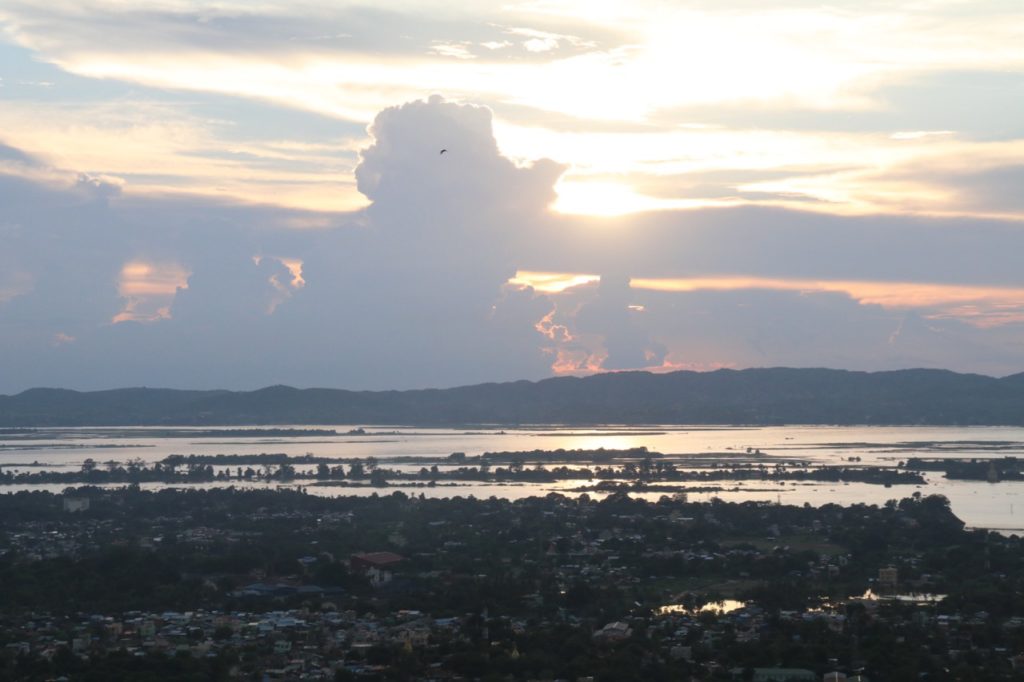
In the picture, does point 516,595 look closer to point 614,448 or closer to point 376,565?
point 376,565

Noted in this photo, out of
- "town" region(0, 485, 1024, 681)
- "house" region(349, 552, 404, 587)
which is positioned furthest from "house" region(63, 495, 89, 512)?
"house" region(349, 552, 404, 587)

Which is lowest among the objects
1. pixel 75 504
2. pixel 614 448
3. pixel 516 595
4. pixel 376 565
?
pixel 516 595

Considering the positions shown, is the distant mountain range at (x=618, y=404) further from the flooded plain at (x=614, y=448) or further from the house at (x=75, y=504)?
the house at (x=75, y=504)

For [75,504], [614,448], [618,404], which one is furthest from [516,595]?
[618,404]

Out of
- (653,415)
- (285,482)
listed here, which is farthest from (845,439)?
(285,482)

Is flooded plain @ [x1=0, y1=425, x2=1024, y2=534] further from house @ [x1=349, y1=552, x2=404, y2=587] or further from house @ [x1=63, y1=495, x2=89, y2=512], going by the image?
house @ [x1=349, y1=552, x2=404, y2=587]

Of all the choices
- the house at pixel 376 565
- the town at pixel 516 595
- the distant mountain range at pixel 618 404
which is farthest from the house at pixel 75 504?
the distant mountain range at pixel 618 404

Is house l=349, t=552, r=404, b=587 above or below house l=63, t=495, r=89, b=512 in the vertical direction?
below

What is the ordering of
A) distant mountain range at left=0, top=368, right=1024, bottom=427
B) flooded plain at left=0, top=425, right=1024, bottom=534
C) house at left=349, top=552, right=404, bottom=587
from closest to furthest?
house at left=349, top=552, right=404, bottom=587 → flooded plain at left=0, top=425, right=1024, bottom=534 → distant mountain range at left=0, top=368, right=1024, bottom=427
